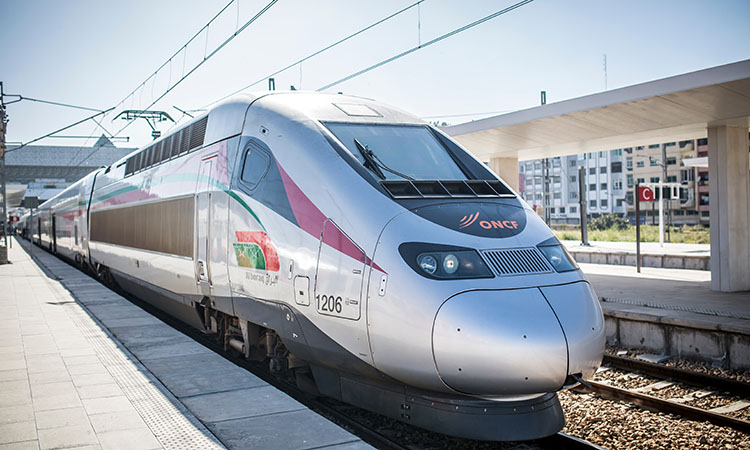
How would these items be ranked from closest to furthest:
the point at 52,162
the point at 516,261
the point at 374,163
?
the point at 516,261 → the point at 374,163 → the point at 52,162

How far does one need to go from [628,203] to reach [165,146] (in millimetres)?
72069

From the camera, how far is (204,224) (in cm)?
789

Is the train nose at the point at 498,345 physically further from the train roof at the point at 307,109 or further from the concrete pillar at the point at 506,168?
the concrete pillar at the point at 506,168

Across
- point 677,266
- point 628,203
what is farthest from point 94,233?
point 628,203

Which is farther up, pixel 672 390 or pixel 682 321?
pixel 682 321

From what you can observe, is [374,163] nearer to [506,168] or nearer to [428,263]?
[428,263]

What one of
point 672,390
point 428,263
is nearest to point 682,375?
point 672,390

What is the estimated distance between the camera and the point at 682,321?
9.19 metres

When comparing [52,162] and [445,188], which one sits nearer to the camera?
[445,188]

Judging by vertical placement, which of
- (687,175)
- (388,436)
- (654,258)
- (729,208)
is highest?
(687,175)

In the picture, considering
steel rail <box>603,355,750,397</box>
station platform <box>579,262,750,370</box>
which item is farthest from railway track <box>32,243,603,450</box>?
station platform <box>579,262,750,370</box>

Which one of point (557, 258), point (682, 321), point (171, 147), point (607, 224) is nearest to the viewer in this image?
point (557, 258)

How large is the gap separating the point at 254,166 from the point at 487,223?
8.76 feet

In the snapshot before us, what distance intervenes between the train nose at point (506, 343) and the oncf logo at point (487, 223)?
787 mm
